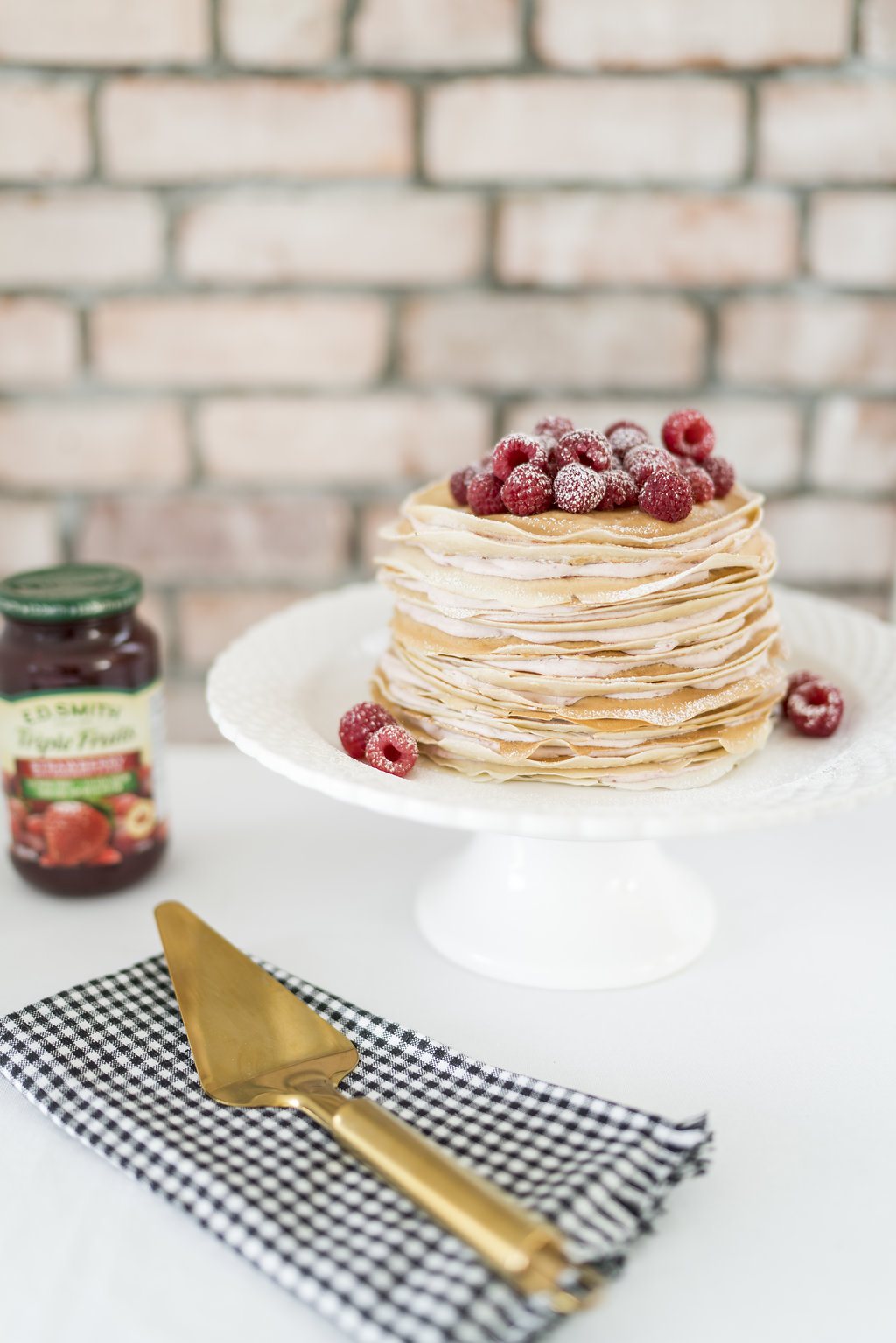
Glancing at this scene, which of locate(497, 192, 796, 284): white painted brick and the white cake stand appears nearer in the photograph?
the white cake stand

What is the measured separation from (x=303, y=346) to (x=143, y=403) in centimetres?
21

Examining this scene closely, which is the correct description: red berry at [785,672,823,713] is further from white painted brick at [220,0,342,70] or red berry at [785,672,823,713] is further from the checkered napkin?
white painted brick at [220,0,342,70]

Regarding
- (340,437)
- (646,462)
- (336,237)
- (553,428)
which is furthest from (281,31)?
(646,462)

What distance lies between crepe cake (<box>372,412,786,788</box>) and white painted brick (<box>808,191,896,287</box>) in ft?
2.11

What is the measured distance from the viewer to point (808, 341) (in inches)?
54.3

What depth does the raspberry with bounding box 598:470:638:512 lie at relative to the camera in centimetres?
84

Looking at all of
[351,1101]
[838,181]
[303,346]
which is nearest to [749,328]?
[838,181]

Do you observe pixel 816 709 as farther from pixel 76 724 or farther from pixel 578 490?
pixel 76 724

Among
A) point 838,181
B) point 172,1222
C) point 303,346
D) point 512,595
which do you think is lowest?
point 172,1222

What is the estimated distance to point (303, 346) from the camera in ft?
4.58

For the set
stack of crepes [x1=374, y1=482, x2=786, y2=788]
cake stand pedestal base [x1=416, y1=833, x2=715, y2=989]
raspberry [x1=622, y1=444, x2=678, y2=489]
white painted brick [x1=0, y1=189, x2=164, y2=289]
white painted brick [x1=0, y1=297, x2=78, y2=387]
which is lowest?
cake stand pedestal base [x1=416, y1=833, x2=715, y2=989]

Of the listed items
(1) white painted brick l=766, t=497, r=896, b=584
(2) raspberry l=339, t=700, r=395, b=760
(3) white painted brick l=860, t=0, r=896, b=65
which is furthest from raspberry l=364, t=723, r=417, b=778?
(3) white painted brick l=860, t=0, r=896, b=65

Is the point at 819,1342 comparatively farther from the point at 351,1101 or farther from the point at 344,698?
the point at 344,698

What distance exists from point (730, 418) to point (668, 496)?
0.64 meters
